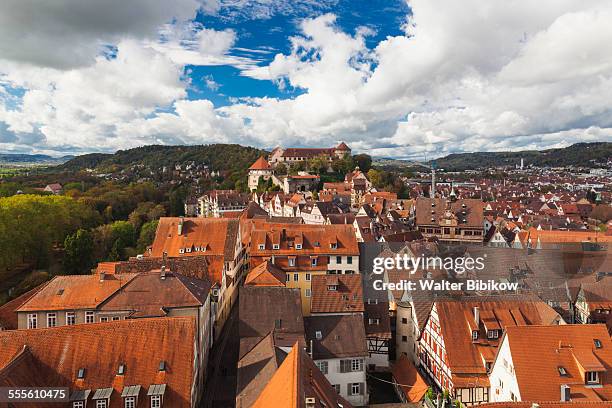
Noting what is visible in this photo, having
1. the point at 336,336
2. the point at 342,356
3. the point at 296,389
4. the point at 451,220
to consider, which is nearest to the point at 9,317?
the point at 336,336

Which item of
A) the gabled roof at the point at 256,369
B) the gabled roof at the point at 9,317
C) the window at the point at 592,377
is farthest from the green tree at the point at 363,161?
the gabled roof at the point at 256,369

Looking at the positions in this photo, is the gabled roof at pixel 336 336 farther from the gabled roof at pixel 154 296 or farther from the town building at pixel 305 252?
the town building at pixel 305 252

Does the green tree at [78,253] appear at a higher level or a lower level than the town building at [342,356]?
higher

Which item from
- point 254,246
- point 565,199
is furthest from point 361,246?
point 565,199

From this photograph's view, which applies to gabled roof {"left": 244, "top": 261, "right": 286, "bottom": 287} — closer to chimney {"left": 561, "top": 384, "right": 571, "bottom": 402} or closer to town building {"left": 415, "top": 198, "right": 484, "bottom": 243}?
chimney {"left": 561, "top": 384, "right": 571, "bottom": 402}

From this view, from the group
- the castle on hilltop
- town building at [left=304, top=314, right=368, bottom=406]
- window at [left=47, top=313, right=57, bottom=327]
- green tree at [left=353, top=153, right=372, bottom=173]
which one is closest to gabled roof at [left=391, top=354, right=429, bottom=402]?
town building at [left=304, top=314, right=368, bottom=406]

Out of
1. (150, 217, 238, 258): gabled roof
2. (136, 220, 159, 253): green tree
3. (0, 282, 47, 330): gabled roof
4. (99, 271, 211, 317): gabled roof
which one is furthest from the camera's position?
(136, 220, 159, 253): green tree

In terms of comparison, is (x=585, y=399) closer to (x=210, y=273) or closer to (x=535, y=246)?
(x=210, y=273)
